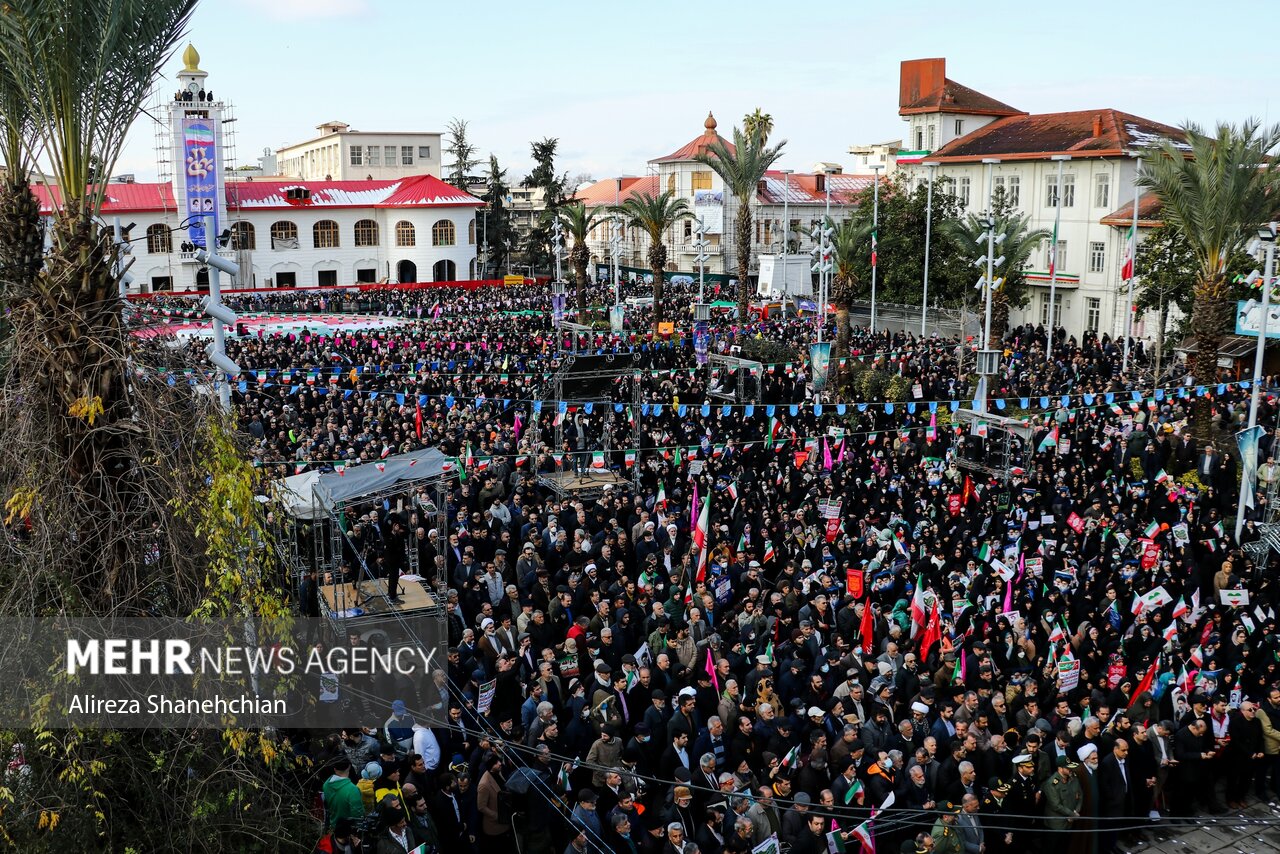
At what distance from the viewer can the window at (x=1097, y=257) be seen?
4294 cm

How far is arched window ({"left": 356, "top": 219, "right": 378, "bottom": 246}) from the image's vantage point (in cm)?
7081

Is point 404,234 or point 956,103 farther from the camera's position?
point 404,234

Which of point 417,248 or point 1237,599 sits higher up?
point 417,248

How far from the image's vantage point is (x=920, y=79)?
60.4 metres

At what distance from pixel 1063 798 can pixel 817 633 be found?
10.2 feet

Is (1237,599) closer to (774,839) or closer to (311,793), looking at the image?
(774,839)

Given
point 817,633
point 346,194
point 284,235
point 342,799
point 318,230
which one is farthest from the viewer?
point 346,194

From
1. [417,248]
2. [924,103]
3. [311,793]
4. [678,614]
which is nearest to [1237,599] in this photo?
[678,614]

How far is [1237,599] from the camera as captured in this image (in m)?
13.1

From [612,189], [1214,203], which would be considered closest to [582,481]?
[1214,203]

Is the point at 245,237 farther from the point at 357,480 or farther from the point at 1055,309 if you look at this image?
the point at 357,480

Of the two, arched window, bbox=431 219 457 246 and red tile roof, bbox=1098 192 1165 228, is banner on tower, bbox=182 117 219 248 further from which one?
red tile roof, bbox=1098 192 1165 228

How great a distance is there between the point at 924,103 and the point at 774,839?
5526 cm

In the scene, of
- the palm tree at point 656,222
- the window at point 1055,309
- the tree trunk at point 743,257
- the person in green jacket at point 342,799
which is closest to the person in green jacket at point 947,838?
the person in green jacket at point 342,799
